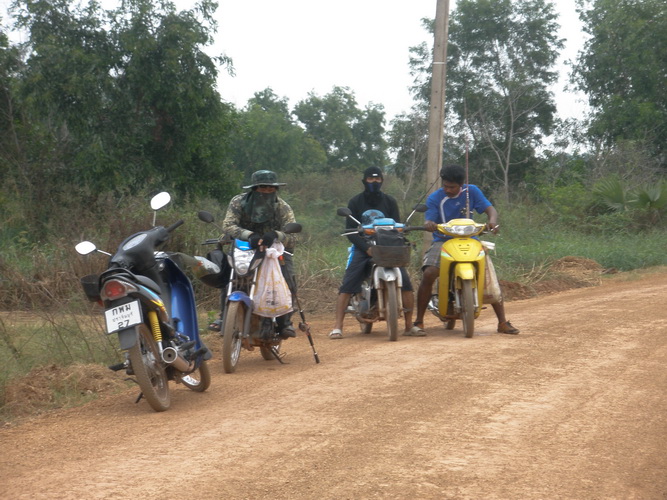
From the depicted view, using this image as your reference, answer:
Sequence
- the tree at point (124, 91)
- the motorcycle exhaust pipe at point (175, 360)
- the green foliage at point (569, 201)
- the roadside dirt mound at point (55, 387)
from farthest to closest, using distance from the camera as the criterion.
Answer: the green foliage at point (569, 201), the tree at point (124, 91), the roadside dirt mound at point (55, 387), the motorcycle exhaust pipe at point (175, 360)

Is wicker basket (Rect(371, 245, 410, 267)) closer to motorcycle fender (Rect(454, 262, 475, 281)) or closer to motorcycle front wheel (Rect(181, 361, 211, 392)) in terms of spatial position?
motorcycle fender (Rect(454, 262, 475, 281))

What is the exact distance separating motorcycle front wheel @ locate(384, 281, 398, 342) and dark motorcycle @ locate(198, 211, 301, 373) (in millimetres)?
1645

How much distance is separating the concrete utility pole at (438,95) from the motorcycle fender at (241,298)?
7.15 m

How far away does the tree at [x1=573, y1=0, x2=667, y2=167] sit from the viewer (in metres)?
31.3

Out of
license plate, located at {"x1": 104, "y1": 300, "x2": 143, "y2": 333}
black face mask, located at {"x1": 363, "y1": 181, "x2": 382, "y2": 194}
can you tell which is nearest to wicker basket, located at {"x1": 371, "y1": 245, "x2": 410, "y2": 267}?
black face mask, located at {"x1": 363, "y1": 181, "x2": 382, "y2": 194}

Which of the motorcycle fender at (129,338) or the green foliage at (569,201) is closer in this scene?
the motorcycle fender at (129,338)

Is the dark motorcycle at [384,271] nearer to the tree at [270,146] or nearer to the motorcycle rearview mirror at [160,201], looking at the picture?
the motorcycle rearview mirror at [160,201]

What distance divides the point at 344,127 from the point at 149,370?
50.9 metres

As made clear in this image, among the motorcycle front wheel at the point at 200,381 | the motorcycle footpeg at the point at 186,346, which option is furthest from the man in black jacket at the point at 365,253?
the motorcycle footpeg at the point at 186,346

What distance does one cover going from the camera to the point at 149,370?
615cm

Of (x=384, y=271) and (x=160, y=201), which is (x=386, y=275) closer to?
(x=384, y=271)

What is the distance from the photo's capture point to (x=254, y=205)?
8.48 metres

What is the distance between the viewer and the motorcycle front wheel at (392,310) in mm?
9445

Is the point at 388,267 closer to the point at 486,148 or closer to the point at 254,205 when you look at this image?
the point at 254,205
